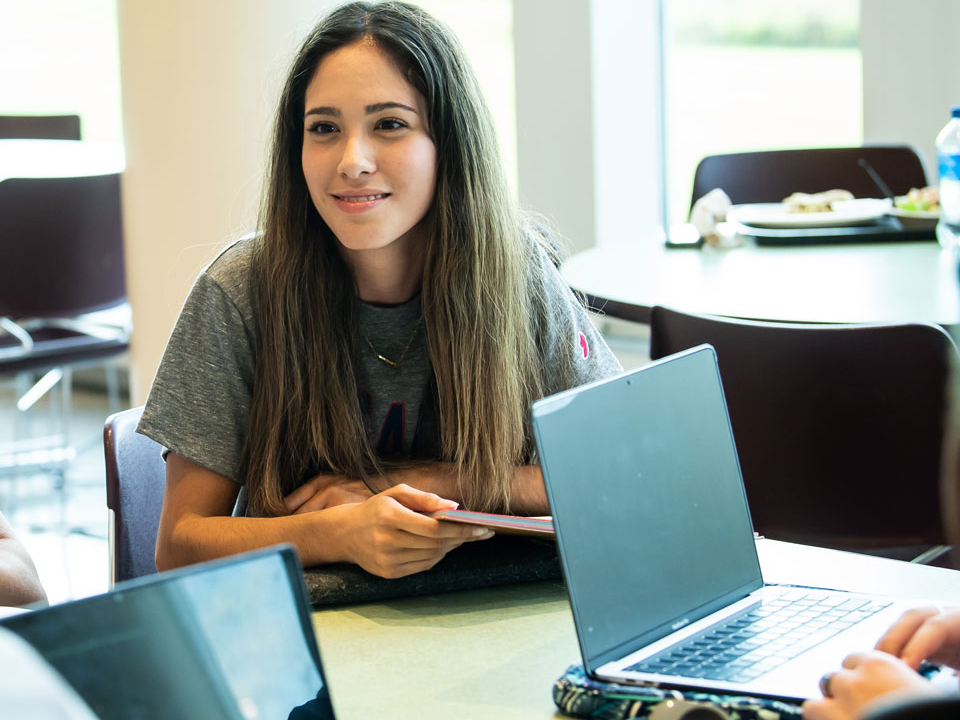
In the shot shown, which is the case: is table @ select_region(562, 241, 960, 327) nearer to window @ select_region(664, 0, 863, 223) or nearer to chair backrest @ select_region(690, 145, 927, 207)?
chair backrest @ select_region(690, 145, 927, 207)

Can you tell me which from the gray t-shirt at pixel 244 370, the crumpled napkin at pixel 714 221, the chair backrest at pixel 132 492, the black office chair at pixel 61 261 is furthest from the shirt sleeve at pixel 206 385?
the black office chair at pixel 61 261

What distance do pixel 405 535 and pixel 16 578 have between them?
1.37ft

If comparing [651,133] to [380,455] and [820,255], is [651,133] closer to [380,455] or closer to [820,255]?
[820,255]

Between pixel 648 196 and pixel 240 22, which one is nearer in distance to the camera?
pixel 240 22

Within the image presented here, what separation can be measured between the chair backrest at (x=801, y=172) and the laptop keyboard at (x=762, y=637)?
7.48ft

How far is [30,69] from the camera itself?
18.6 ft

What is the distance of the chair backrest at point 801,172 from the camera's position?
3127 mm

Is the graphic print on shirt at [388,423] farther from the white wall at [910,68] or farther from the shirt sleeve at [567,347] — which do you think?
the white wall at [910,68]

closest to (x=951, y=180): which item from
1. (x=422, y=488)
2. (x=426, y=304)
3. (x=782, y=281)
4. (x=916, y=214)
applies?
(x=916, y=214)

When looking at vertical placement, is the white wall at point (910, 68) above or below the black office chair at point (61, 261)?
above

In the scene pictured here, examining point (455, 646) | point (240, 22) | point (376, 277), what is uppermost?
point (240, 22)

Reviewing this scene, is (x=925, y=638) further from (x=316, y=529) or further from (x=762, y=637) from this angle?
(x=316, y=529)

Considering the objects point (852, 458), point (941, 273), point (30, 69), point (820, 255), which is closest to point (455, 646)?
point (852, 458)

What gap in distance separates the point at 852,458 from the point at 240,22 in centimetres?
203
